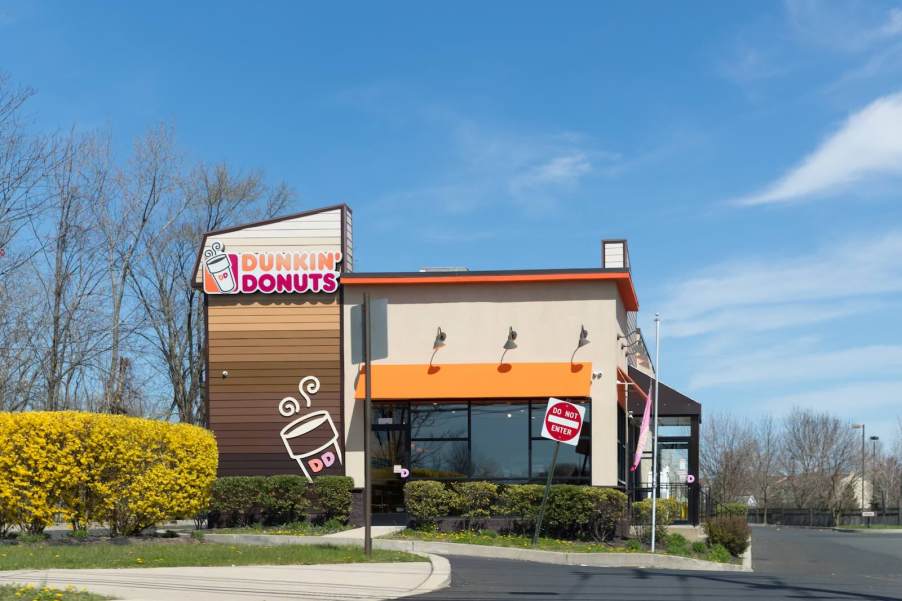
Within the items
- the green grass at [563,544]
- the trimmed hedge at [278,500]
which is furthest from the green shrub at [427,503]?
the trimmed hedge at [278,500]

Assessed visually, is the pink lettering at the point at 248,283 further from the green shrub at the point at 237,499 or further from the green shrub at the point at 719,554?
the green shrub at the point at 719,554

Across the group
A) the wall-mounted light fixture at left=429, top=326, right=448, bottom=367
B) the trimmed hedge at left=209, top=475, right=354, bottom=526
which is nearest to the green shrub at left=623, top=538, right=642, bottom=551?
the wall-mounted light fixture at left=429, top=326, right=448, bottom=367

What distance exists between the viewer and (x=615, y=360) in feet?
82.9

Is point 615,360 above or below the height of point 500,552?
above

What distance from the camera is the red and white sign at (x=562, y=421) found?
2200 cm

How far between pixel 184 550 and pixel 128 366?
26.7m

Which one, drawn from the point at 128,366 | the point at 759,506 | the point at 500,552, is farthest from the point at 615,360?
the point at 759,506

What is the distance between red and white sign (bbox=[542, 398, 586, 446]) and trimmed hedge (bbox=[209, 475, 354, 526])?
5.59 m

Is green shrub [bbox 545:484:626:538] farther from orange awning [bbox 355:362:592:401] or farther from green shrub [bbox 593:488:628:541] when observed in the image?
orange awning [bbox 355:362:592:401]

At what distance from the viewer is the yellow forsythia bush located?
19875 millimetres

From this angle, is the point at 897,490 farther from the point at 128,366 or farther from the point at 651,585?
the point at 651,585

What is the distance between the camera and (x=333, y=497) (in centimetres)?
2481

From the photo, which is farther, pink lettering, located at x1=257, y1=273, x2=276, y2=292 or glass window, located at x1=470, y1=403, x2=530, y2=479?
pink lettering, located at x1=257, y1=273, x2=276, y2=292

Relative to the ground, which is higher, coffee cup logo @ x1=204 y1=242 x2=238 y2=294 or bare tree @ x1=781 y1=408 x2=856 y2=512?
coffee cup logo @ x1=204 y1=242 x2=238 y2=294
